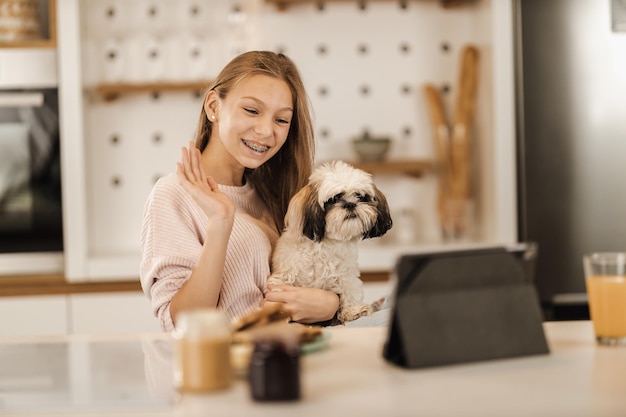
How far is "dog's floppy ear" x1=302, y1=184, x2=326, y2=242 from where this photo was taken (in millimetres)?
1939

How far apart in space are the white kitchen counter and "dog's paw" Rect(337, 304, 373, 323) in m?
0.66

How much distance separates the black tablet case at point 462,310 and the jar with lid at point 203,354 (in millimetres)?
257

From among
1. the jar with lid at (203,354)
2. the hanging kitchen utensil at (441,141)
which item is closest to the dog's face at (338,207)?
the jar with lid at (203,354)

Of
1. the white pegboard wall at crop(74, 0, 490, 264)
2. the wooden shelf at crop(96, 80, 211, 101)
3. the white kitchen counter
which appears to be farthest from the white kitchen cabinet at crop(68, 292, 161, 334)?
the white kitchen counter

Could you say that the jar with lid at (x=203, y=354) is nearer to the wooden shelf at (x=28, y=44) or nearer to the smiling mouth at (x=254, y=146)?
the smiling mouth at (x=254, y=146)

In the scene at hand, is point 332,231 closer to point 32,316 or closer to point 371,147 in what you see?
point 371,147

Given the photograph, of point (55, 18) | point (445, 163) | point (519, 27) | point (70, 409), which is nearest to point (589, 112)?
point (519, 27)

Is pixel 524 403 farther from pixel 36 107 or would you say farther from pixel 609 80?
pixel 36 107

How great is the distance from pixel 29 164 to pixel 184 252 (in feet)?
6.08

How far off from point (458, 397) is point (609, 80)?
259 centimetres

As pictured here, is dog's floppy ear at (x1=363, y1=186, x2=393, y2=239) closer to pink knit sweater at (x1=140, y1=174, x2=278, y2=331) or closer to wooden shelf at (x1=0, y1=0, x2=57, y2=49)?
pink knit sweater at (x1=140, y1=174, x2=278, y2=331)

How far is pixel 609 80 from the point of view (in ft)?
10.8

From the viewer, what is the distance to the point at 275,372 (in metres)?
1.00

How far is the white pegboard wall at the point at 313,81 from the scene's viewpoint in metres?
3.75
